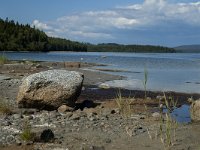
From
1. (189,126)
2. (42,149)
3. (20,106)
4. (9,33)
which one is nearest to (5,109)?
(20,106)

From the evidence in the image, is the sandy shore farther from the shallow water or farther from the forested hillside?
the forested hillside

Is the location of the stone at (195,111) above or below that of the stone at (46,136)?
below

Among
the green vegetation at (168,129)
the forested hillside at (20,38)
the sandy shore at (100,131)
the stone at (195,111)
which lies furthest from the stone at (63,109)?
the forested hillside at (20,38)

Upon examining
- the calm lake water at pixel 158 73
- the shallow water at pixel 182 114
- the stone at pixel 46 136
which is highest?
the stone at pixel 46 136

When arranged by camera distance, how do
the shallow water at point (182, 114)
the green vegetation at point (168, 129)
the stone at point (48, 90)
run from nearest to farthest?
the green vegetation at point (168, 129) < the stone at point (48, 90) < the shallow water at point (182, 114)

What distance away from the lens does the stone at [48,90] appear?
15.5 m

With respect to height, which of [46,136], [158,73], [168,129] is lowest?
[158,73]

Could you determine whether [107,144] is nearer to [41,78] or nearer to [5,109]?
[5,109]

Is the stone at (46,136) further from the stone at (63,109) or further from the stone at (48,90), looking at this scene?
the stone at (48,90)

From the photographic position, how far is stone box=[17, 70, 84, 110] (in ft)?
50.9

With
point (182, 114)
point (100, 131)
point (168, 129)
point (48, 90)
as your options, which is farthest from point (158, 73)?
point (168, 129)

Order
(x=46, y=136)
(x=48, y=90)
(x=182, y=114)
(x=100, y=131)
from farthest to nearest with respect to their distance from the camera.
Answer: (x=182, y=114) → (x=48, y=90) → (x=100, y=131) → (x=46, y=136)

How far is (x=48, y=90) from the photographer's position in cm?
1554

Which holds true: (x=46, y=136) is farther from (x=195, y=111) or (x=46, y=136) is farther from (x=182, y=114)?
(x=182, y=114)
